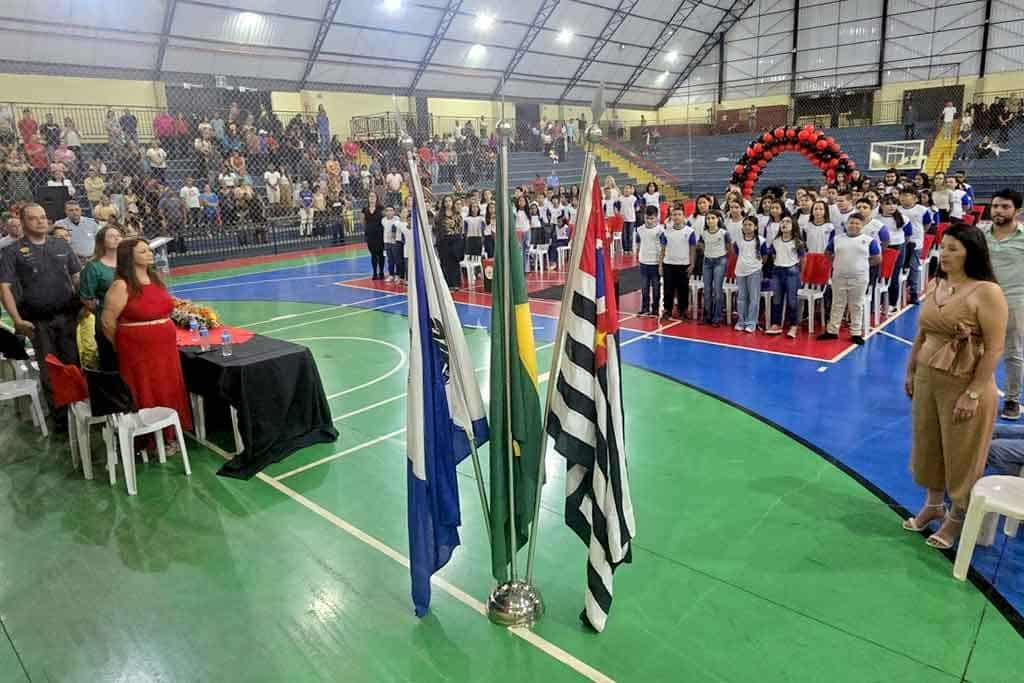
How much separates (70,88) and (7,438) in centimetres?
1711

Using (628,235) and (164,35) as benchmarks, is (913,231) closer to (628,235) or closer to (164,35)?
(628,235)

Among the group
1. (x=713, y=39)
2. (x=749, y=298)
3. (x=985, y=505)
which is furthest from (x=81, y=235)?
(x=713, y=39)

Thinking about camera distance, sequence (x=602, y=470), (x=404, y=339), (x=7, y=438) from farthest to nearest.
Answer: (x=404, y=339) → (x=7, y=438) → (x=602, y=470)

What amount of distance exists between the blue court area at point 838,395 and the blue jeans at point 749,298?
789 mm

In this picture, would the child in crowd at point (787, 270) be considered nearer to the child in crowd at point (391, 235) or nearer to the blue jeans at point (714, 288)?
the blue jeans at point (714, 288)

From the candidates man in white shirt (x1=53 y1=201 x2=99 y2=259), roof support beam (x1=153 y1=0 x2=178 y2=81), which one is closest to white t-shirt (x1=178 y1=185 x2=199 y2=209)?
roof support beam (x1=153 y1=0 x2=178 y2=81)

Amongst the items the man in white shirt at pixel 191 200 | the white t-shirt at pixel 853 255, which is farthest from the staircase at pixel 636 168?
the white t-shirt at pixel 853 255

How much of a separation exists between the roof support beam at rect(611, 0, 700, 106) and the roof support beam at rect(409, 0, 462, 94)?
10.6 meters

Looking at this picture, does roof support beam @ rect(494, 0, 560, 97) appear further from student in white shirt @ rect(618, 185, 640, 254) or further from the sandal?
the sandal

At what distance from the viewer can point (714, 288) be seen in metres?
8.99

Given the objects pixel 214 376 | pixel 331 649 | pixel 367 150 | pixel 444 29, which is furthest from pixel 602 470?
pixel 444 29

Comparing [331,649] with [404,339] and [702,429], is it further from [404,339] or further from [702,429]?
[404,339]

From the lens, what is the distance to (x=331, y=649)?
3.25 m

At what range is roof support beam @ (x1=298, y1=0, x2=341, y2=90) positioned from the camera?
71.9 feet
